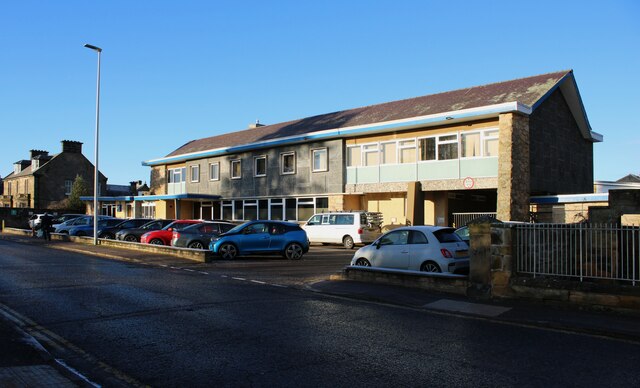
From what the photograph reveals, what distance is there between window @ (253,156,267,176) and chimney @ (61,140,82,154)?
43.9 meters

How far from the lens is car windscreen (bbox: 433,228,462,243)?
531 inches

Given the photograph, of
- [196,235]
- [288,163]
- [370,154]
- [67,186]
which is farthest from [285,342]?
[67,186]

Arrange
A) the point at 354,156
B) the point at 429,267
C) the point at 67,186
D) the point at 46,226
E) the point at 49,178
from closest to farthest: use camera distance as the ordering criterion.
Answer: the point at 429,267 < the point at 46,226 < the point at 354,156 < the point at 49,178 < the point at 67,186

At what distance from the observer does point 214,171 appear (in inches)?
1692

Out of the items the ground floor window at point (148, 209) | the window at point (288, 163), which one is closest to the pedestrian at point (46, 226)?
the window at point (288, 163)

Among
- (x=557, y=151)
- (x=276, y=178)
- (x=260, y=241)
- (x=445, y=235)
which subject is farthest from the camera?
(x=276, y=178)

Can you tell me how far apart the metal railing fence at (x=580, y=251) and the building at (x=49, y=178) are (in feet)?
218

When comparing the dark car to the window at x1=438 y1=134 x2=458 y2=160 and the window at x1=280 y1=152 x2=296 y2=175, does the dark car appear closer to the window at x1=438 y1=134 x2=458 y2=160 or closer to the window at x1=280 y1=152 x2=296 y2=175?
the window at x1=280 y1=152 x2=296 y2=175

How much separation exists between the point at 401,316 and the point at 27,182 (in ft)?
240

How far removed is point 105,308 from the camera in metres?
9.93

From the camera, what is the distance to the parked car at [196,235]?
22.6 meters

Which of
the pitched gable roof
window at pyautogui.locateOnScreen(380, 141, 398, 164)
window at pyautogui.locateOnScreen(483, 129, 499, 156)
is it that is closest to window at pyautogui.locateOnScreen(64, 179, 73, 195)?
the pitched gable roof

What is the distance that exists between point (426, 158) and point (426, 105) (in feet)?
13.0

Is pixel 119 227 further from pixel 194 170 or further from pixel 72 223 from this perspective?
pixel 194 170
